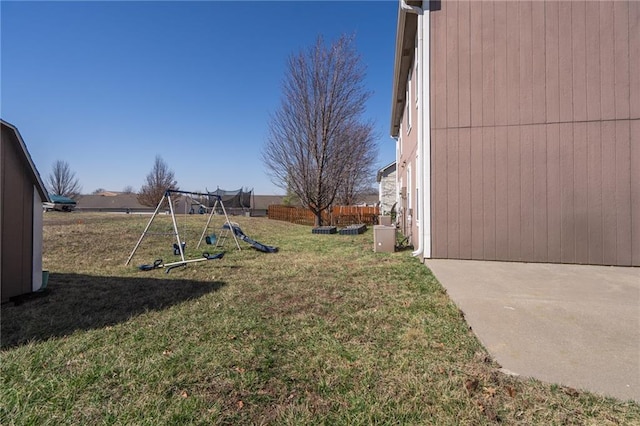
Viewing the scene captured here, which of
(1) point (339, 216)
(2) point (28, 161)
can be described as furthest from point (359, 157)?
(2) point (28, 161)

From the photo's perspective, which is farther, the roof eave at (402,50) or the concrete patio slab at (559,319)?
the roof eave at (402,50)

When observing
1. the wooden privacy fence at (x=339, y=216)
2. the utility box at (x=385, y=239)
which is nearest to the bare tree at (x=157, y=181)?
the wooden privacy fence at (x=339, y=216)

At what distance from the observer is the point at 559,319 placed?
3.39 m

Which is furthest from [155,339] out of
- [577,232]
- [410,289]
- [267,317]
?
[577,232]

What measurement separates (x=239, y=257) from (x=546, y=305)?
6340 mm

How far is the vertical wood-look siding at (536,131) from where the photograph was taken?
19.5ft

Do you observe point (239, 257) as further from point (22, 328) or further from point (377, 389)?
point (377, 389)

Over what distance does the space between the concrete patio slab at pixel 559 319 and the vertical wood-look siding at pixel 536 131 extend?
73cm

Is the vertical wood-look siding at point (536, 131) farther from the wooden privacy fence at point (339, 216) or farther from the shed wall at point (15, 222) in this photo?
the wooden privacy fence at point (339, 216)

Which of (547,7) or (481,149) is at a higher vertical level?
(547,7)

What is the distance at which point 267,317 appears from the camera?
3.73m

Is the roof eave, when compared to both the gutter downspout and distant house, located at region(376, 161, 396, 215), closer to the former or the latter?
the gutter downspout

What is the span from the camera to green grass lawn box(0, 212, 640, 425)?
1.99 m

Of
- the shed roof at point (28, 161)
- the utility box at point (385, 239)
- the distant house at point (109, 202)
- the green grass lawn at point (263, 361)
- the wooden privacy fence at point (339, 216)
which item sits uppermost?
the distant house at point (109, 202)
